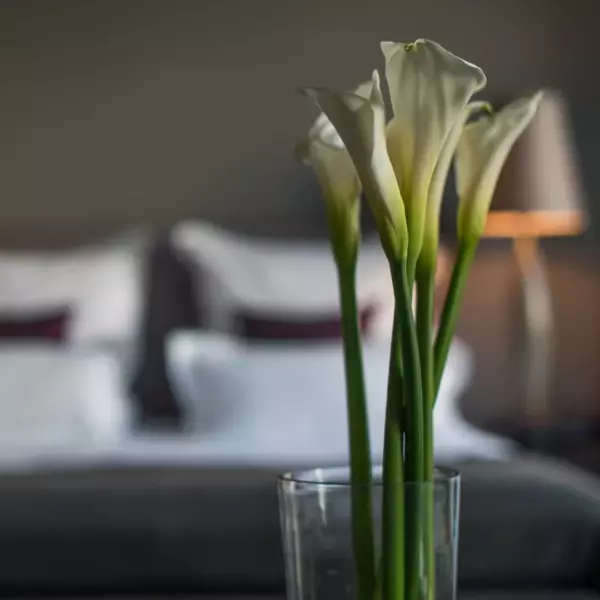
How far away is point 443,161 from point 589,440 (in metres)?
2.43

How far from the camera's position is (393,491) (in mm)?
715

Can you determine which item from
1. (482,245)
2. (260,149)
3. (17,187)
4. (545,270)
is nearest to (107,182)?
(17,187)

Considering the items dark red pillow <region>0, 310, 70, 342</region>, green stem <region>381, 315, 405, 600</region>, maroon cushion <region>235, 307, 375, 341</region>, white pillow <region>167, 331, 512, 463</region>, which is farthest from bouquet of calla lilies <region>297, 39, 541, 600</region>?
dark red pillow <region>0, 310, 70, 342</region>

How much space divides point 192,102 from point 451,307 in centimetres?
263

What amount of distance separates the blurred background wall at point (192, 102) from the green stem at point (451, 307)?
249 centimetres

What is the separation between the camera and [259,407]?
2512mm

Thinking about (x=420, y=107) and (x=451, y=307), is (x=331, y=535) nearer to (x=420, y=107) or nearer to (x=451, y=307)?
(x=451, y=307)

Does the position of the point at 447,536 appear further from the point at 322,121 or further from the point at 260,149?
the point at 260,149

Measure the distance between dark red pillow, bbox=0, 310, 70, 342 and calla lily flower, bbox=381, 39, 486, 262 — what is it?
228 centimetres

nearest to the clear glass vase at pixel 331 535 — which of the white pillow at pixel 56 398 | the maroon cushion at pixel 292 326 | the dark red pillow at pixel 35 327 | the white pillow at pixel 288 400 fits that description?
the white pillow at pixel 288 400

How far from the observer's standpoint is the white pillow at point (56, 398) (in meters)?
2.49

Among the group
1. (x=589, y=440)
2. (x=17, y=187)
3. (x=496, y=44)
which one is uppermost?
(x=496, y=44)

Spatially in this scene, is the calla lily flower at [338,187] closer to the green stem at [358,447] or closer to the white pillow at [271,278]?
the green stem at [358,447]

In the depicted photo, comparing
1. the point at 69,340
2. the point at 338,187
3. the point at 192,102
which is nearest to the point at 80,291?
the point at 69,340
